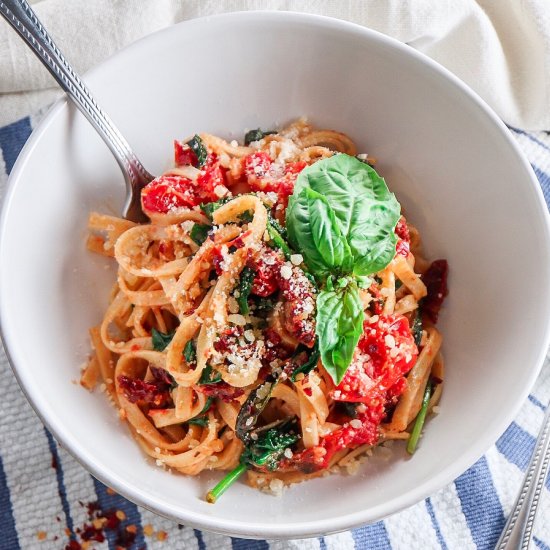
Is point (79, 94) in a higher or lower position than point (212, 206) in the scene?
higher

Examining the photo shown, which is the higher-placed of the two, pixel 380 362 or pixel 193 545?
pixel 380 362

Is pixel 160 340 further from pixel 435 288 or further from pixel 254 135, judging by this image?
pixel 435 288

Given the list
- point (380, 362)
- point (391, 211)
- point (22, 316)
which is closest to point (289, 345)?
point (380, 362)

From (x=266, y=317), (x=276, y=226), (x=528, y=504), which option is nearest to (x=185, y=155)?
(x=276, y=226)

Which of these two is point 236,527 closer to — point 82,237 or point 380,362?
point 380,362

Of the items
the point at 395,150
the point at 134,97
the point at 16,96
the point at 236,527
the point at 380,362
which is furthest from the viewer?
the point at 16,96

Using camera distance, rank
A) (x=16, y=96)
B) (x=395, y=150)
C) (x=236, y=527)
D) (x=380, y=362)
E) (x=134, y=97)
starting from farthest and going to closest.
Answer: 1. (x=16, y=96)
2. (x=395, y=150)
3. (x=134, y=97)
4. (x=380, y=362)
5. (x=236, y=527)
